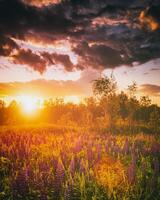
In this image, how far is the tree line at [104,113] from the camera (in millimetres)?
28375

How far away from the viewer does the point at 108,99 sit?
32.3m

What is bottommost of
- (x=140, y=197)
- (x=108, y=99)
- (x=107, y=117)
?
(x=140, y=197)

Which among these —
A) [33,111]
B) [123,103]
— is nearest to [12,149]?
[123,103]

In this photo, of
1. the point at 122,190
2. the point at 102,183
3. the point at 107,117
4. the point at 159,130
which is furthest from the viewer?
the point at 107,117

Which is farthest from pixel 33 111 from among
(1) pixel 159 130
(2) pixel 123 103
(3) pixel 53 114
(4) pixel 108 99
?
(1) pixel 159 130

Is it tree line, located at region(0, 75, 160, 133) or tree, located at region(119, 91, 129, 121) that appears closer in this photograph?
tree line, located at region(0, 75, 160, 133)

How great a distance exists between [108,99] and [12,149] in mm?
25611

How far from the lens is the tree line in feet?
93.1

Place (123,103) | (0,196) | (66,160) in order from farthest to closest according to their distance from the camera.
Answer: (123,103)
(66,160)
(0,196)

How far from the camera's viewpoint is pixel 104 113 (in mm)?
36000

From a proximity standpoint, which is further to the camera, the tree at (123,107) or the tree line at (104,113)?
the tree at (123,107)

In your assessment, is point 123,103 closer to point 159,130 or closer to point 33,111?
point 159,130

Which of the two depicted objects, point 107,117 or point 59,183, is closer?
point 59,183

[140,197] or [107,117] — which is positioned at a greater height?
[107,117]
